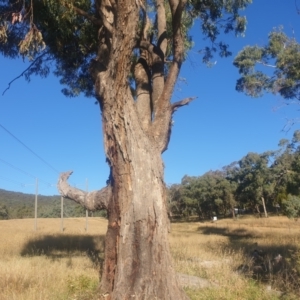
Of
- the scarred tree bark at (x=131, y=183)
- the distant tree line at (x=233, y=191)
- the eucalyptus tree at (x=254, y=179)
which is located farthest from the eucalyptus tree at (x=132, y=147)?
the eucalyptus tree at (x=254, y=179)

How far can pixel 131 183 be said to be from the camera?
218 inches

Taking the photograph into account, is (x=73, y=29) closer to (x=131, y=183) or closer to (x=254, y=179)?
(x=131, y=183)

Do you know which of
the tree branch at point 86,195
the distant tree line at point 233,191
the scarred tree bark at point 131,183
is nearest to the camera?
the scarred tree bark at point 131,183

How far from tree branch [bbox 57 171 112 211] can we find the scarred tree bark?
0.7 inches

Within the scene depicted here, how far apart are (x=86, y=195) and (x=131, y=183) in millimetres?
1328

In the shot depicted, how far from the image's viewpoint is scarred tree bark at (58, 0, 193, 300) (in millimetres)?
5250

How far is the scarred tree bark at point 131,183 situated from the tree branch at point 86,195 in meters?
0.02

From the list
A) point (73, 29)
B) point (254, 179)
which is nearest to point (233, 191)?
point (254, 179)

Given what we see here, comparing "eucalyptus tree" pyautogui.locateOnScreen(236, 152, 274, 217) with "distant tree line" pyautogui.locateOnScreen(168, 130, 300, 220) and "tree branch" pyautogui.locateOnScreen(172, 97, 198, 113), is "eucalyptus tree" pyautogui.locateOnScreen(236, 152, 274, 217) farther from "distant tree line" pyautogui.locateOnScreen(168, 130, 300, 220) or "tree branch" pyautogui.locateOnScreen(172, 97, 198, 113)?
"tree branch" pyautogui.locateOnScreen(172, 97, 198, 113)

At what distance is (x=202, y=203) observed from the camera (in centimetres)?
5972

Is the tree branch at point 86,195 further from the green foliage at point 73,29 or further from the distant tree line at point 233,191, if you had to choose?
the distant tree line at point 233,191

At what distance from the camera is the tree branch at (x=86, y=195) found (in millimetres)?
6105

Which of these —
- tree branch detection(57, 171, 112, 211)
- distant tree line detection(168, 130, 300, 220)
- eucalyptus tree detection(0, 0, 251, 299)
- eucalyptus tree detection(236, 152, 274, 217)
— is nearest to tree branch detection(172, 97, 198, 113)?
eucalyptus tree detection(0, 0, 251, 299)

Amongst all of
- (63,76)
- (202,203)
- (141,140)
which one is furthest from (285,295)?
(202,203)
